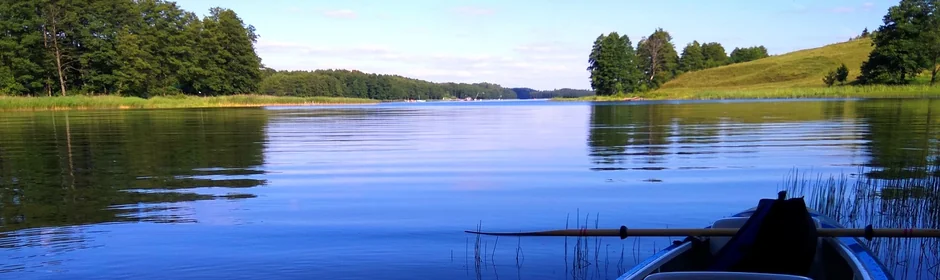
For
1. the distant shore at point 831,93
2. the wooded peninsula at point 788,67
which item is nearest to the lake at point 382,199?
the distant shore at point 831,93

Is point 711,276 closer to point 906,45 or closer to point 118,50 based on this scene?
point 906,45

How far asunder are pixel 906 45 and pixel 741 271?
8296cm

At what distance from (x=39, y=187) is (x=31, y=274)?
668 centimetres

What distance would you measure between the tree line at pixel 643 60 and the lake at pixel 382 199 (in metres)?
92.6

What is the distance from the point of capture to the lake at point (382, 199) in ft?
21.7

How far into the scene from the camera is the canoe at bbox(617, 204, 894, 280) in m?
3.87

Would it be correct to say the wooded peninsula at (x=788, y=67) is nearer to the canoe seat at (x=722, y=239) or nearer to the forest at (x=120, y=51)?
the forest at (x=120, y=51)

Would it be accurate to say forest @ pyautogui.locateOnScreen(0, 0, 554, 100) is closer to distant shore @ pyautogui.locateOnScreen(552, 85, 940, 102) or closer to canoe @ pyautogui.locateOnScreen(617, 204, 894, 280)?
distant shore @ pyautogui.locateOnScreen(552, 85, 940, 102)

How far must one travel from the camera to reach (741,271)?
14.1ft

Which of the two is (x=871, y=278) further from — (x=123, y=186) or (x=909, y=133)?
(x=909, y=133)

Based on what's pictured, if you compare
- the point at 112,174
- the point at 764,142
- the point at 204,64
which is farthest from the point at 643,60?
the point at 112,174

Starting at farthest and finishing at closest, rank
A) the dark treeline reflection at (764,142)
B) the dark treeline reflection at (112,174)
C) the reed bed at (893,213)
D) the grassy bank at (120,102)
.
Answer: the grassy bank at (120,102) < the dark treeline reflection at (764,142) < the dark treeline reflection at (112,174) < the reed bed at (893,213)

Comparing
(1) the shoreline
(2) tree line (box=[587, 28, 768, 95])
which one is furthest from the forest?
(2) tree line (box=[587, 28, 768, 95])

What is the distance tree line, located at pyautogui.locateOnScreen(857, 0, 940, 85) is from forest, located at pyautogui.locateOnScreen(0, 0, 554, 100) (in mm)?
84606
